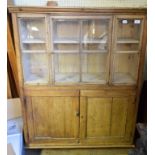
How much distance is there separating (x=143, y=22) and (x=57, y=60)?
0.98 m

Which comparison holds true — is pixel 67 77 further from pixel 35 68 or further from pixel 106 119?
pixel 106 119

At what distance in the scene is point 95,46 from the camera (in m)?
→ 1.95

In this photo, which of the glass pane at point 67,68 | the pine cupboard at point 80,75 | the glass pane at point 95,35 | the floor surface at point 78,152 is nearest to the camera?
the pine cupboard at point 80,75

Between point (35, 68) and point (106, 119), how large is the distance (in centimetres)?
100

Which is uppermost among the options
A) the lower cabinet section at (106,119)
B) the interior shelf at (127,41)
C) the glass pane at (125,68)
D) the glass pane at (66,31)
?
the glass pane at (66,31)

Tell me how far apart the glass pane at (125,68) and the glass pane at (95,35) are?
0.65 ft

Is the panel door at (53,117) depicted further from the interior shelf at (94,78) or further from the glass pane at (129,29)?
the glass pane at (129,29)


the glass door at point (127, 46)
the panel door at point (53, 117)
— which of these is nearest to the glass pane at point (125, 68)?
the glass door at point (127, 46)

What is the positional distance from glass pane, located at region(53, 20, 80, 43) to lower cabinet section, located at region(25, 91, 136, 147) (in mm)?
572

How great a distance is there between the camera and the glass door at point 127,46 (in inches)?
70.3

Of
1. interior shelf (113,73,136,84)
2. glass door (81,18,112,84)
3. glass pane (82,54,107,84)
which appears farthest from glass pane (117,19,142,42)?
interior shelf (113,73,136,84)

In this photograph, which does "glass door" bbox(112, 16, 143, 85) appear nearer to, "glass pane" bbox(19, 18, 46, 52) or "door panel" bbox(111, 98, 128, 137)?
"door panel" bbox(111, 98, 128, 137)
